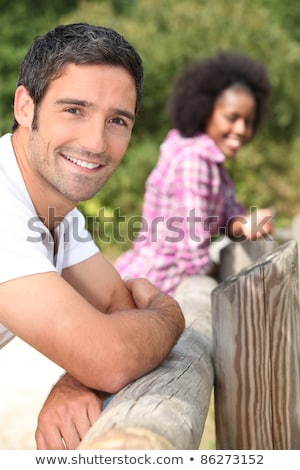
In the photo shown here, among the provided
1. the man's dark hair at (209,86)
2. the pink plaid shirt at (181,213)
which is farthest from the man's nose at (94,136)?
the man's dark hair at (209,86)

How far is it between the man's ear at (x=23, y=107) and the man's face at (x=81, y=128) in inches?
2.5

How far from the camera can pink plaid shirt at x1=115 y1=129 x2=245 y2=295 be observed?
405cm

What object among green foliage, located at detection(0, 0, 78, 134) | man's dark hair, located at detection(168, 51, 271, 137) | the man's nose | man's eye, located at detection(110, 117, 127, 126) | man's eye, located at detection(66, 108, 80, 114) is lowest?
the man's nose

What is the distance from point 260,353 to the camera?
227cm

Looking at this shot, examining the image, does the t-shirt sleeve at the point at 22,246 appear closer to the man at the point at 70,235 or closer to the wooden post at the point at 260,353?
the man at the point at 70,235

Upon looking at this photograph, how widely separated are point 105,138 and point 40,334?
606 mm

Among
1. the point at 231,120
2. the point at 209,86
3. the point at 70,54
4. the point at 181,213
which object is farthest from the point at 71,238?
the point at 209,86

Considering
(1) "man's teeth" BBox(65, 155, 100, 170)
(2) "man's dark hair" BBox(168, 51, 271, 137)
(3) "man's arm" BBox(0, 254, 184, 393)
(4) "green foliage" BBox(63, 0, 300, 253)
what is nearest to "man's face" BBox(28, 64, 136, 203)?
(1) "man's teeth" BBox(65, 155, 100, 170)

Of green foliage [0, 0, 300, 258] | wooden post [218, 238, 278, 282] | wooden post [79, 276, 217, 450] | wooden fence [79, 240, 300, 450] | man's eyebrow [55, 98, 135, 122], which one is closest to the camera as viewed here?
wooden post [79, 276, 217, 450]

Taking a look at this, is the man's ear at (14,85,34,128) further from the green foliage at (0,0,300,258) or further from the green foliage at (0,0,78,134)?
the green foliage at (0,0,78,134)

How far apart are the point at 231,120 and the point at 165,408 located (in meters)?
3.25

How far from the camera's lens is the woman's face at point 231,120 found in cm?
455

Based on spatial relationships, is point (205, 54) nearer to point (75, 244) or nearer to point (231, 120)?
point (231, 120)

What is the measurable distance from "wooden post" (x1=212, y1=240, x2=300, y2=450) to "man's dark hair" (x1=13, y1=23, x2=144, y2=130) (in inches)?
27.9
